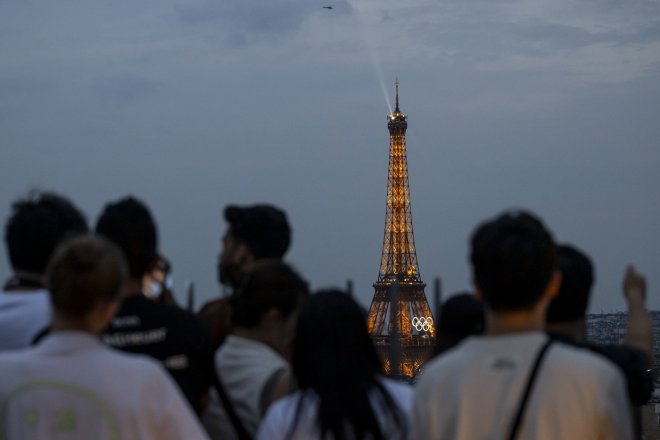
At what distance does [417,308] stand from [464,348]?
54.5 metres

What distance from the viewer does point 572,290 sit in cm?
488

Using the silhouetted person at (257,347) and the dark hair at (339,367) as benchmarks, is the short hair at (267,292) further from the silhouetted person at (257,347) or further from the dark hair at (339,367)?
the dark hair at (339,367)

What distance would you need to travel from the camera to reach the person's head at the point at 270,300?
548 cm

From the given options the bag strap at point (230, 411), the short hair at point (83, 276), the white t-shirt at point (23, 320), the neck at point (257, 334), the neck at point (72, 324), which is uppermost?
the short hair at point (83, 276)

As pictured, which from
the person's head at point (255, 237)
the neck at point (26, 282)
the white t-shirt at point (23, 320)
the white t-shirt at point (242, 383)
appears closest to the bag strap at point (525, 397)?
the white t-shirt at point (242, 383)

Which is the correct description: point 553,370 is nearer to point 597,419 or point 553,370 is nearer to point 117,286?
point 597,419

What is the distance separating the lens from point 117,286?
4.27 metres

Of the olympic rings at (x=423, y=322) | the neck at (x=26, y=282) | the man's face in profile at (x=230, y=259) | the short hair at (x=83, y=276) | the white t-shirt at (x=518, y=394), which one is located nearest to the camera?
the white t-shirt at (x=518, y=394)

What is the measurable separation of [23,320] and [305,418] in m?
1.28

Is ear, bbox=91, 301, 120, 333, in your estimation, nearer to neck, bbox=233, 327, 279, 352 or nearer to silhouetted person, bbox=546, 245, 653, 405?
neck, bbox=233, 327, 279, 352

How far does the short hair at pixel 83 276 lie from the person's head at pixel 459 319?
1890 millimetres

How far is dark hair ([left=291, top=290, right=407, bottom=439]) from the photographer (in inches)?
184

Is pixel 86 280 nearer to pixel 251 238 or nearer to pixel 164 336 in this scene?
pixel 164 336

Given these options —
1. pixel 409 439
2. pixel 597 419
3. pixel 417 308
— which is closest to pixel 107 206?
pixel 409 439
